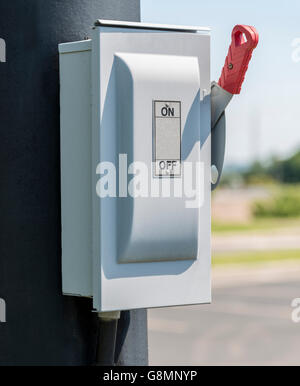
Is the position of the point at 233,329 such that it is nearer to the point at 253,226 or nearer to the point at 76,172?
the point at 76,172

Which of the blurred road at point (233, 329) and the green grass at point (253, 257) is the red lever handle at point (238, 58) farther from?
the green grass at point (253, 257)

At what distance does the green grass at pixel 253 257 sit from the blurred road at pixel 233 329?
1509mm

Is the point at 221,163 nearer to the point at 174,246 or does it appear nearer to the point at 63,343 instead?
the point at 174,246

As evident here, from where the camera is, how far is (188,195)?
233 cm

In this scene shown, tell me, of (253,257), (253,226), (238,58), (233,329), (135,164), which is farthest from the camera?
(253,226)

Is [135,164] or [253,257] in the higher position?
[135,164]

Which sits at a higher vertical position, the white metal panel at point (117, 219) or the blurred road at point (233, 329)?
the white metal panel at point (117, 219)

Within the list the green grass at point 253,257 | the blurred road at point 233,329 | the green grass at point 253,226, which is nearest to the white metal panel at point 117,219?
the blurred road at point 233,329

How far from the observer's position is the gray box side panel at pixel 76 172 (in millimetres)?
2277

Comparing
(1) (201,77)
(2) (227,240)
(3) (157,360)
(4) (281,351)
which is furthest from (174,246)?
(2) (227,240)

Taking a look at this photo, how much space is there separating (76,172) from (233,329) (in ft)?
29.4

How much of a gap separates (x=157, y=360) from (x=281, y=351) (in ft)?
5.09

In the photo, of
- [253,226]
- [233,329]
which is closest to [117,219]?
[233,329]

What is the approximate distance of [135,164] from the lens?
2.24 metres
